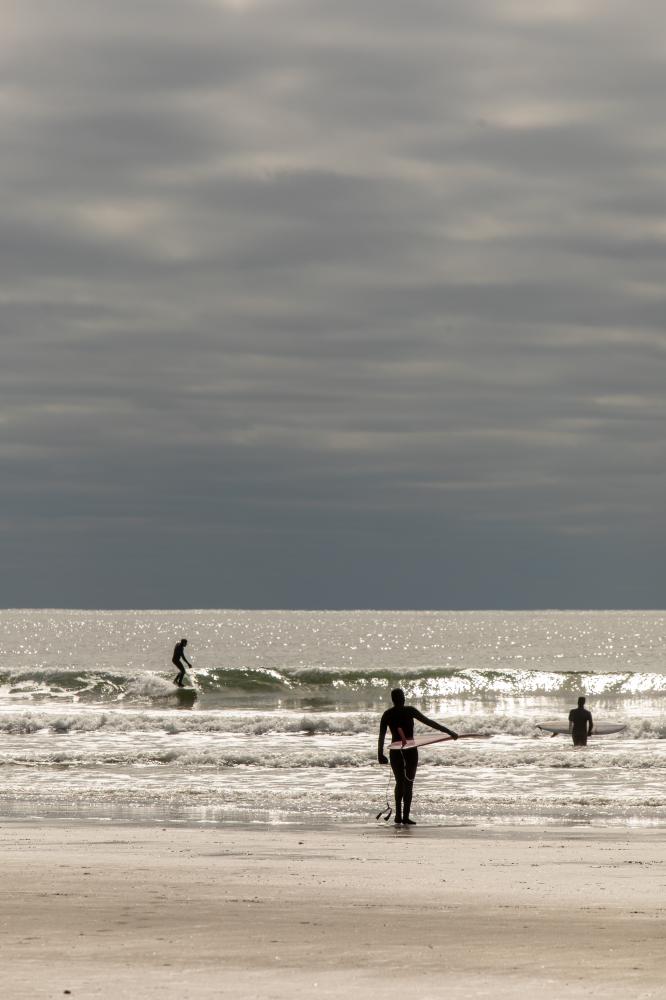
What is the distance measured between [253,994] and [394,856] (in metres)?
6.61

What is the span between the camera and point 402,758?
17.3 metres

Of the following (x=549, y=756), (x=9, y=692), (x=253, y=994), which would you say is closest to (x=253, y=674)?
(x=9, y=692)

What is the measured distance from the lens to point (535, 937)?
29.4 ft

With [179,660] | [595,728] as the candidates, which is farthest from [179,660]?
[595,728]

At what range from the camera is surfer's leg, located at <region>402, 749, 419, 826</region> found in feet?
55.9

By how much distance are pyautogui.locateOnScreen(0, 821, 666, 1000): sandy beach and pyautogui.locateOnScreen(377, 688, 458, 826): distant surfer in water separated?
4.61 feet

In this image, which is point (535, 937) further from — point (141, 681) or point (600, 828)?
point (141, 681)

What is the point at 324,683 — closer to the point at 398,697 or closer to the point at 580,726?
the point at 580,726

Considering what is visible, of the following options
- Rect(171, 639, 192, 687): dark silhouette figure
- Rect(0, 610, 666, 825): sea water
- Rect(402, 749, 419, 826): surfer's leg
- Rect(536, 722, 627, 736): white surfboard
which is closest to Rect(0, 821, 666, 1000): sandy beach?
Rect(402, 749, 419, 826): surfer's leg

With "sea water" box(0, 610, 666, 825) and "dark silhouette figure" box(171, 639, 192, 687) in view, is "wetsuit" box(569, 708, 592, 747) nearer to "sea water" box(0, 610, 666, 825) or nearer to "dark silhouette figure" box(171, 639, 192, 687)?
"sea water" box(0, 610, 666, 825)

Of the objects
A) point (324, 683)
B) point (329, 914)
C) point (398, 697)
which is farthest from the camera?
point (324, 683)

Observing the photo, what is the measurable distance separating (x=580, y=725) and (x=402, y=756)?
14227mm

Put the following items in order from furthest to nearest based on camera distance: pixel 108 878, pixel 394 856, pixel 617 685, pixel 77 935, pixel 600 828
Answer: pixel 617 685 < pixel 600 828 < pixel 394 856 < pixel 108 878 < pixel 77 935

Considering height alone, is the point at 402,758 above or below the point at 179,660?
below
